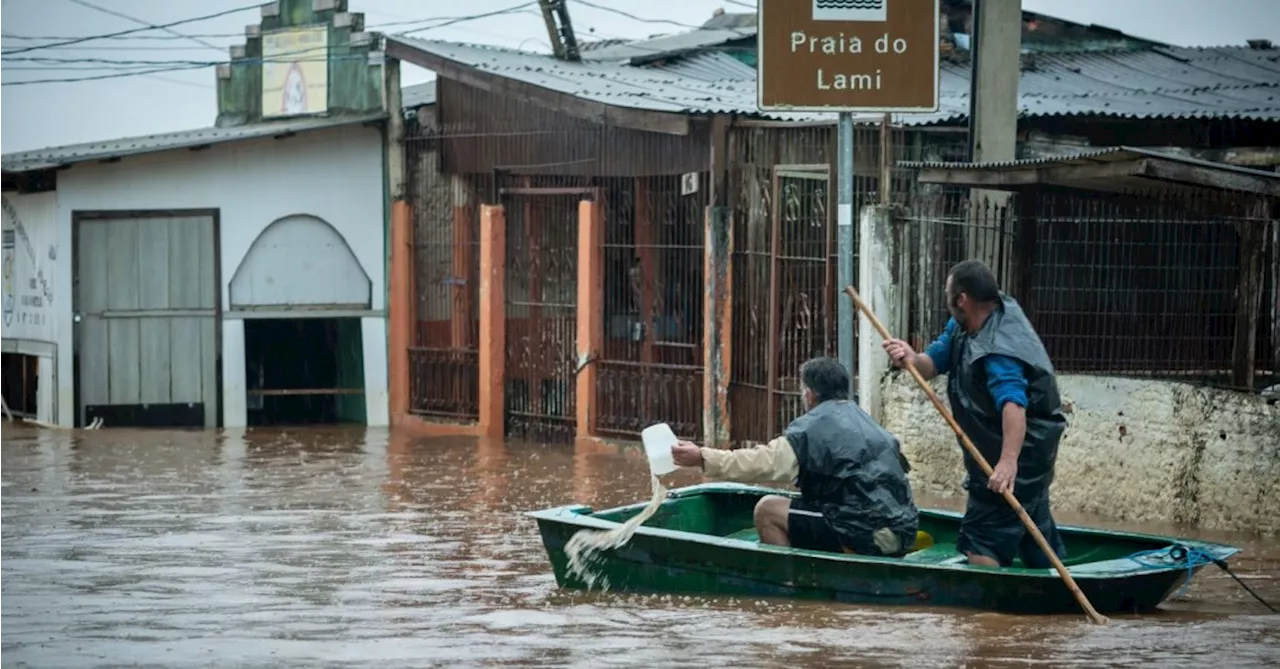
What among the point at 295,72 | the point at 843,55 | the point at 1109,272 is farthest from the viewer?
the point at 295,72

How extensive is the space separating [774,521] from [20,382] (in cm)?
1605

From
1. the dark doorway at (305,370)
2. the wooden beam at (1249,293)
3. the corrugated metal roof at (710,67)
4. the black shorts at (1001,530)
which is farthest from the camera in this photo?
the corrugated metal roof at (710,67)

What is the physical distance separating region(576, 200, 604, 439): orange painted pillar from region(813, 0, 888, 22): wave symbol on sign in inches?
329

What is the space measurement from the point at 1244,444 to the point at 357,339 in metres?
12.7

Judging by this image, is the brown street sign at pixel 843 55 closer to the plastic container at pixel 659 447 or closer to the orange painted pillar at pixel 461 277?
the plastic container at pixel 659 447

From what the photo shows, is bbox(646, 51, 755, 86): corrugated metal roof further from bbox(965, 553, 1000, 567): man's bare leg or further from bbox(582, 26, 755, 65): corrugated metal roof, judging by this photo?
bbox(965, 553, 1000, 567): man's bare leg

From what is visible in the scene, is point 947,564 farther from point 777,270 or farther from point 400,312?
point 400,312

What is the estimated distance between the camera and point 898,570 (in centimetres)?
906

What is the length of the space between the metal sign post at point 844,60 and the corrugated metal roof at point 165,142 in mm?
11798

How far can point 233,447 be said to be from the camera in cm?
1927

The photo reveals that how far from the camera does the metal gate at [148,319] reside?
2111cm

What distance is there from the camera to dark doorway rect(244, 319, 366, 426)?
2222cm

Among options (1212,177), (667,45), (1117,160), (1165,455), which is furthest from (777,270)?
(667,45)

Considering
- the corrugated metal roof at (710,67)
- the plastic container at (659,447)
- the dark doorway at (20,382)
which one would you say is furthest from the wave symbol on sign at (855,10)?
the dark doorway at (20,382)
